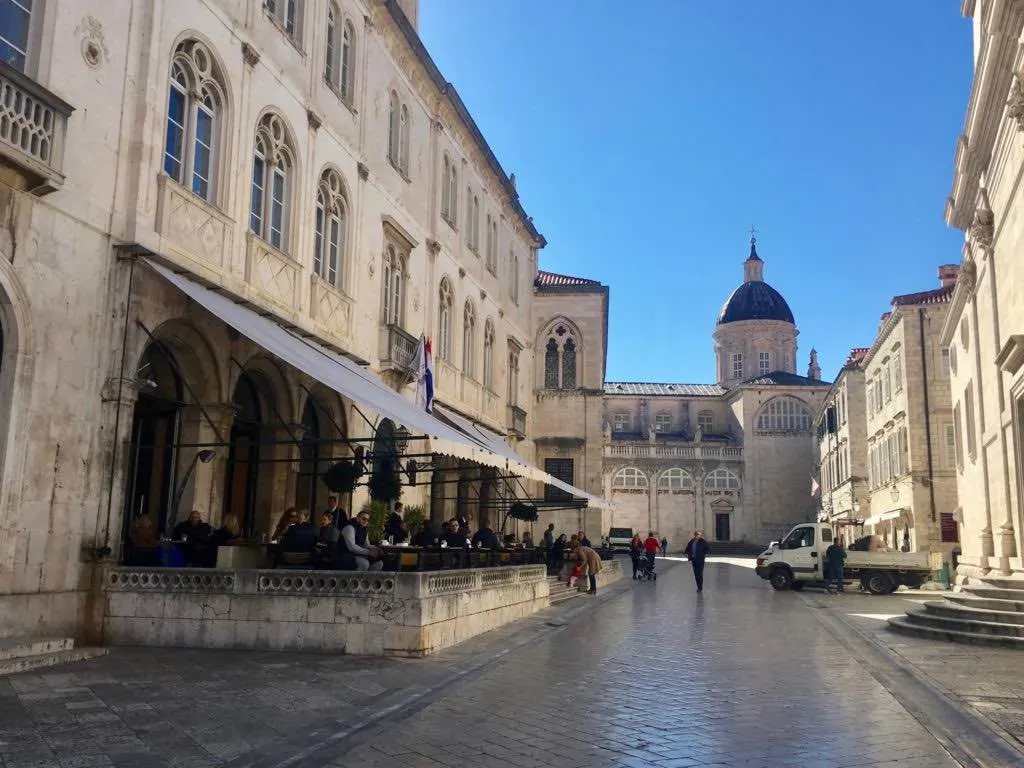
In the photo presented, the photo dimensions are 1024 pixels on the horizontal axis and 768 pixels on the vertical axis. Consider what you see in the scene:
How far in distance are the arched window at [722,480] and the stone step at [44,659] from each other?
231 ft

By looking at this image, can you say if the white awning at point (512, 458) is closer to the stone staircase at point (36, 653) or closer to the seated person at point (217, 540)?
the seated person at point (217, 540)

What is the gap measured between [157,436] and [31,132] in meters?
5.99

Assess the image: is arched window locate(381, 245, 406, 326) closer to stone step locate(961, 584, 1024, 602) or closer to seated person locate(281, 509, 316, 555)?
seated person locate(281, 509, 316, 555)

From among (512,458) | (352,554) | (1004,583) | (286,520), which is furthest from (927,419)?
(352,554)

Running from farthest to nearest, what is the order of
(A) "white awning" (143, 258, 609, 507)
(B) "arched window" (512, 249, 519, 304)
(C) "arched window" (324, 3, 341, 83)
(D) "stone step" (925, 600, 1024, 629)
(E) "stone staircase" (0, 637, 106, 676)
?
(B) "arched window" (512, 249, 519, 304) < (C) "arched window" (324, 3, 341, 83) < (D) "stone step" (925, 600, 1024, 629) < (A) "white awning" (143, 258, 609, 507) < (E) "stone staircase" (0, 637, 106, 676)

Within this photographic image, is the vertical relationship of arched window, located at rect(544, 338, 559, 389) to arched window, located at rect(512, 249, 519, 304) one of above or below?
below

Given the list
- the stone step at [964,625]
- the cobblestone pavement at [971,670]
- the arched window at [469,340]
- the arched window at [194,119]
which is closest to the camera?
the cobblestone pavement at [971,670]

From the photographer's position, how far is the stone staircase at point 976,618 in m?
13.9

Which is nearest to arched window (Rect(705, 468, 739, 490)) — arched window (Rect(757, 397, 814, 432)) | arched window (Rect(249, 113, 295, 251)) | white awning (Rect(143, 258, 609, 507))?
arched window (Rect(757, 397, 814, 432))

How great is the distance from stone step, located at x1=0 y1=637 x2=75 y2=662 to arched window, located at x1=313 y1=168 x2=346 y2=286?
986 cm

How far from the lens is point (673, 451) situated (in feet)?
256

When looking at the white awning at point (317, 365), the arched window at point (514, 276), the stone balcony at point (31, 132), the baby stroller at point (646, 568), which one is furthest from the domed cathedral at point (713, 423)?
the stone balcony at point (31, 132)

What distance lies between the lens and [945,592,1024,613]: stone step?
1490cm

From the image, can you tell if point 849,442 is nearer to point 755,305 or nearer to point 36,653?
point 755,305
